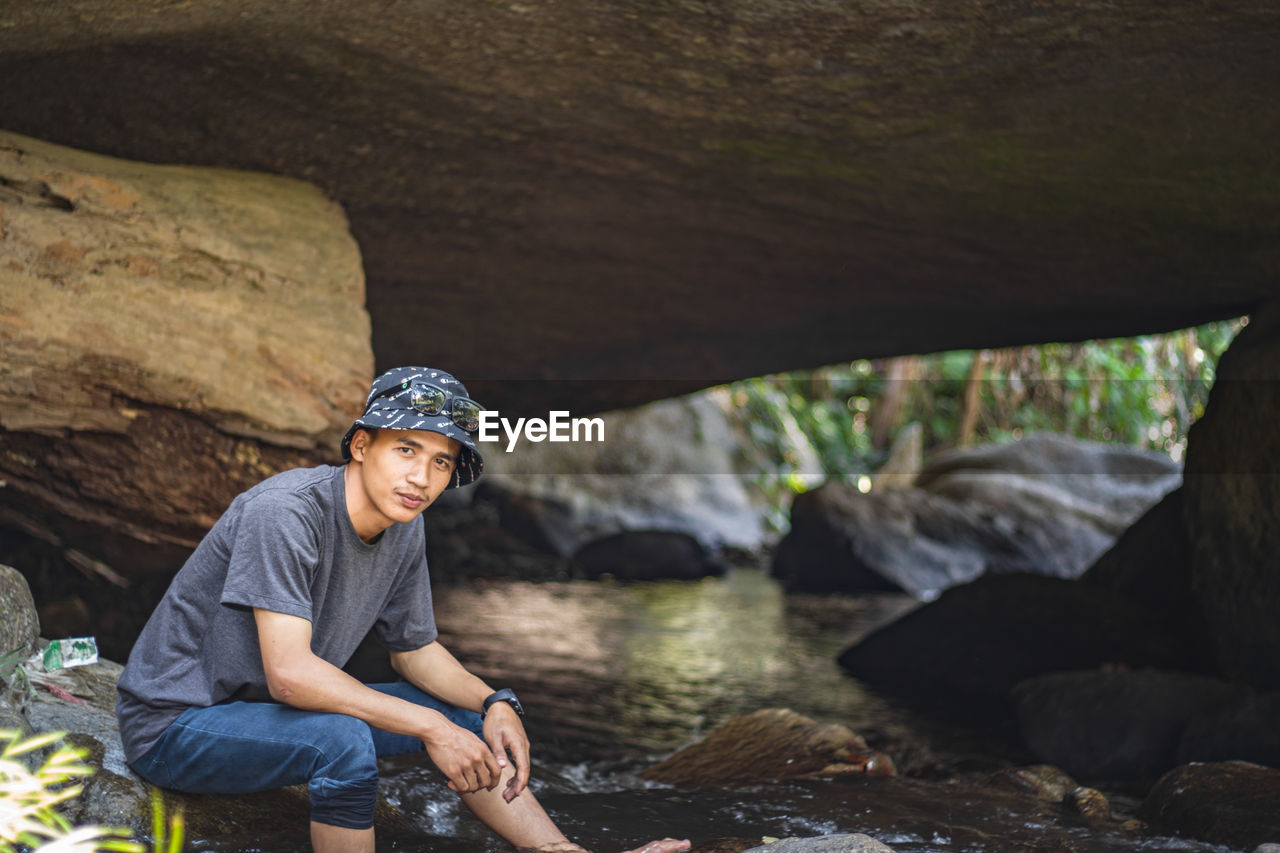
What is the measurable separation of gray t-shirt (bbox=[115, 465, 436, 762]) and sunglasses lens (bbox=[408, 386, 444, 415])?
278 millimetres

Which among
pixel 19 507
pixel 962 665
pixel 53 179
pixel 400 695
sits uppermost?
pixel 53 179

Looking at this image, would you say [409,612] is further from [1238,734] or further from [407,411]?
[1238,734]

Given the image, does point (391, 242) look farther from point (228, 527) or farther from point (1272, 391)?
point (1272, 391)

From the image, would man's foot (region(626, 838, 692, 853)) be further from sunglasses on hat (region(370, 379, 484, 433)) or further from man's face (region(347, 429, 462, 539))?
sunglasses on hat (region(370, 379, 484, 433))

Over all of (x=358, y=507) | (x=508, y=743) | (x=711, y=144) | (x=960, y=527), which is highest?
(x=711, y=144)

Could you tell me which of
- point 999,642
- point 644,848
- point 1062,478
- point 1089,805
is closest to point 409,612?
point 644,848

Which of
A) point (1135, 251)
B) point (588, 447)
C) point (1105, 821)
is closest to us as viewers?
point (1105, 821)

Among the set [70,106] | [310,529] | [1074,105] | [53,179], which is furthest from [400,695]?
[1074,105]

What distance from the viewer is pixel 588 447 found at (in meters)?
14.1

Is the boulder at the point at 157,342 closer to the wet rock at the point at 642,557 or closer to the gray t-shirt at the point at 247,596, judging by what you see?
the gray t-shirt at the point at 247,596

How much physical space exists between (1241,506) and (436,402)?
4952mm

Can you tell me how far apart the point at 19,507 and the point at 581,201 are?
8.96 ft

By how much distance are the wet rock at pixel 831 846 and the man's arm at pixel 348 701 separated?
747mm

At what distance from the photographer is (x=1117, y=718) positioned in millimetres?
5328
